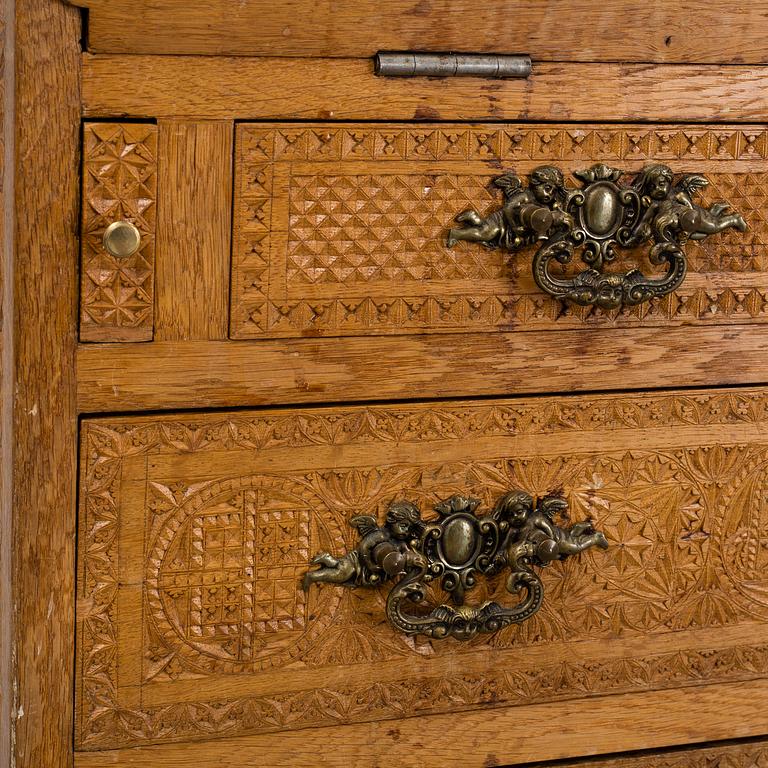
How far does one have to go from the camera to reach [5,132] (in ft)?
2.19

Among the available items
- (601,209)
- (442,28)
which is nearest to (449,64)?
(442,28)

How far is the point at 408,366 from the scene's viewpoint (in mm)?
764

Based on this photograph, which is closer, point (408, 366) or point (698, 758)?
point (408, 366)

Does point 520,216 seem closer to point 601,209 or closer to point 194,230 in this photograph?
point 601,209

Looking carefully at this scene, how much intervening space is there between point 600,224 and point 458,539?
8.4 inches

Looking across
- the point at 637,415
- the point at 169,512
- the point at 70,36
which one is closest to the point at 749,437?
the point at 637,415

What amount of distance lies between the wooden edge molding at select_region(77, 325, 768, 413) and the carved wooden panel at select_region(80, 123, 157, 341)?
0.05 feet

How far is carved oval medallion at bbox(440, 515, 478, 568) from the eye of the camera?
0.78 meters

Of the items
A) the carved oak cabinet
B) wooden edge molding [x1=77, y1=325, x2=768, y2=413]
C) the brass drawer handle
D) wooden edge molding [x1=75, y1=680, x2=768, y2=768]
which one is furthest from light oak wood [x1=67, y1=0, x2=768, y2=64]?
wooden edge molding [x1=75, y1=680, x2=768, y2=768]

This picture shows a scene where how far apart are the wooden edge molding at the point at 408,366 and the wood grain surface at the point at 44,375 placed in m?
0.03

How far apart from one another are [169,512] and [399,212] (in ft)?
0.74

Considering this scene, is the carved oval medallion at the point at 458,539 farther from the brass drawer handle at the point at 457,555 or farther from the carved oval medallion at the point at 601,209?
the carved oval medallion at the point at 601,209

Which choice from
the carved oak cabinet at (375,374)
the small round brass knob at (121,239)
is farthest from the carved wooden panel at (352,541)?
the small round brass knob at (121,239)

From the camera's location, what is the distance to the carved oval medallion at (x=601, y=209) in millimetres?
758
